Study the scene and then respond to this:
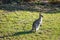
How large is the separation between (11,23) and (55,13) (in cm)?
480

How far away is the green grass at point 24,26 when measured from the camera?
13.3m

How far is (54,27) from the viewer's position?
1520 cm

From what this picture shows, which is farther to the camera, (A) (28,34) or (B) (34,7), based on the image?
(B) (34,7)

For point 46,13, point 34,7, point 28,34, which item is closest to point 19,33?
point 28,34

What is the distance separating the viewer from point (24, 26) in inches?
591

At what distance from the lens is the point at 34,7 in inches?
802

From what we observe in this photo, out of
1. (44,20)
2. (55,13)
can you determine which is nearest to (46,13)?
(55,13)

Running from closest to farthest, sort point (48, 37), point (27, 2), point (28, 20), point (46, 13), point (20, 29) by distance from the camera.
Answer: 1. point (48, 37)
2. point (20, 29)
3. point (28, 20)
4. point (46, 13)
5. point (27, 2)

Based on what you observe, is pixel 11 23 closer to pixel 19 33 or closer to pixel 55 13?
pixel 19 33

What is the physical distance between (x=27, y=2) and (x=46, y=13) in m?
3.45

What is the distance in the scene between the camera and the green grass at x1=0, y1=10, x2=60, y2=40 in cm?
1328

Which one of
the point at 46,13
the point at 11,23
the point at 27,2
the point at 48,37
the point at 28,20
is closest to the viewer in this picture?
the point at 48,37

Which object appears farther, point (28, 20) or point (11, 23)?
point (28, 20)

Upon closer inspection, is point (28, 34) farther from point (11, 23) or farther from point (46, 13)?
point (46, 13)
